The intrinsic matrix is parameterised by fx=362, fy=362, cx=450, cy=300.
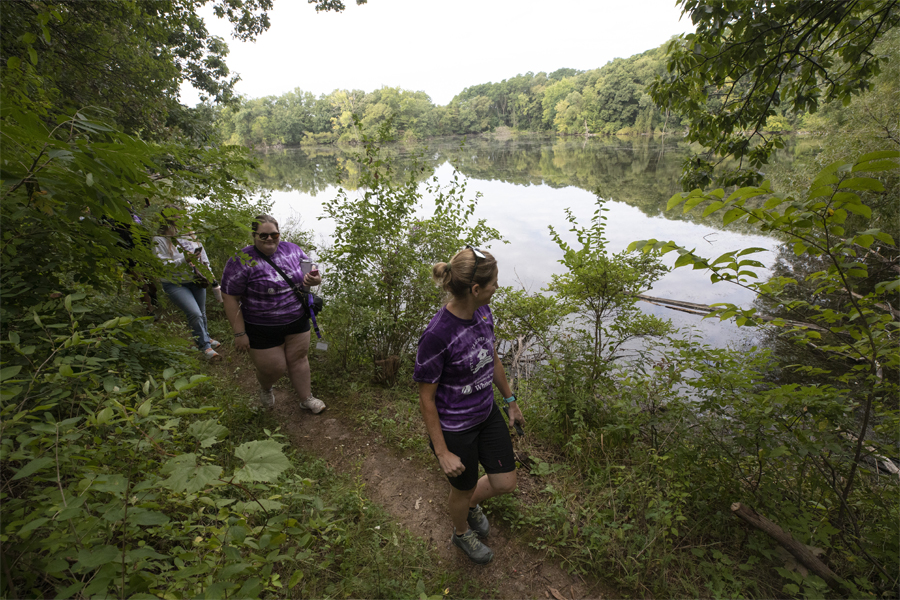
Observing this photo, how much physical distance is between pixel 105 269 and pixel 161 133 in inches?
241

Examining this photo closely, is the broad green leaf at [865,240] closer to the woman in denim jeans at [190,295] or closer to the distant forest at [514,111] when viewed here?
the woman in denim jeans at [190,295]

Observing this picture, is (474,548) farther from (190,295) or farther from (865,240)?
(190,295)

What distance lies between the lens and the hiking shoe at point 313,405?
396 cm

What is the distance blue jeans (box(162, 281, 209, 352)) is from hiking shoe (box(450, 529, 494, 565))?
3.97 metres

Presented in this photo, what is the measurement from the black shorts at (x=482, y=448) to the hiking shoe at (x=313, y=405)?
7.11 ft

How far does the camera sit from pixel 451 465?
2084 millimetres

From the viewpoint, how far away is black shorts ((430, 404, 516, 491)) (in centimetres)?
218

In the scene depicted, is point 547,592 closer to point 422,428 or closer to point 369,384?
point 422,428

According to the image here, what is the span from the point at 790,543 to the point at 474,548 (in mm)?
1976

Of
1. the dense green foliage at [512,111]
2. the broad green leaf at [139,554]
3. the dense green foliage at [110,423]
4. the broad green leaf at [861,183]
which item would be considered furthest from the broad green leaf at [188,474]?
the dense green foliage at [512,111]

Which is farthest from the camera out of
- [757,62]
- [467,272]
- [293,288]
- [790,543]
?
[293,288]

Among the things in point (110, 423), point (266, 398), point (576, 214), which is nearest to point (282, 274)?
point (266, 398)

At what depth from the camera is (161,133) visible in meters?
6.01

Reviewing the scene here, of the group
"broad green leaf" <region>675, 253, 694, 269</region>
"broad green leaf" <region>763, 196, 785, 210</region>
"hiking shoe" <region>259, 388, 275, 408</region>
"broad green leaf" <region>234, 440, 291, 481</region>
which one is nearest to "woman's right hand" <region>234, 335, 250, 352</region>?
"hiking shoe" <region>259, 388, 275, 408</region>
